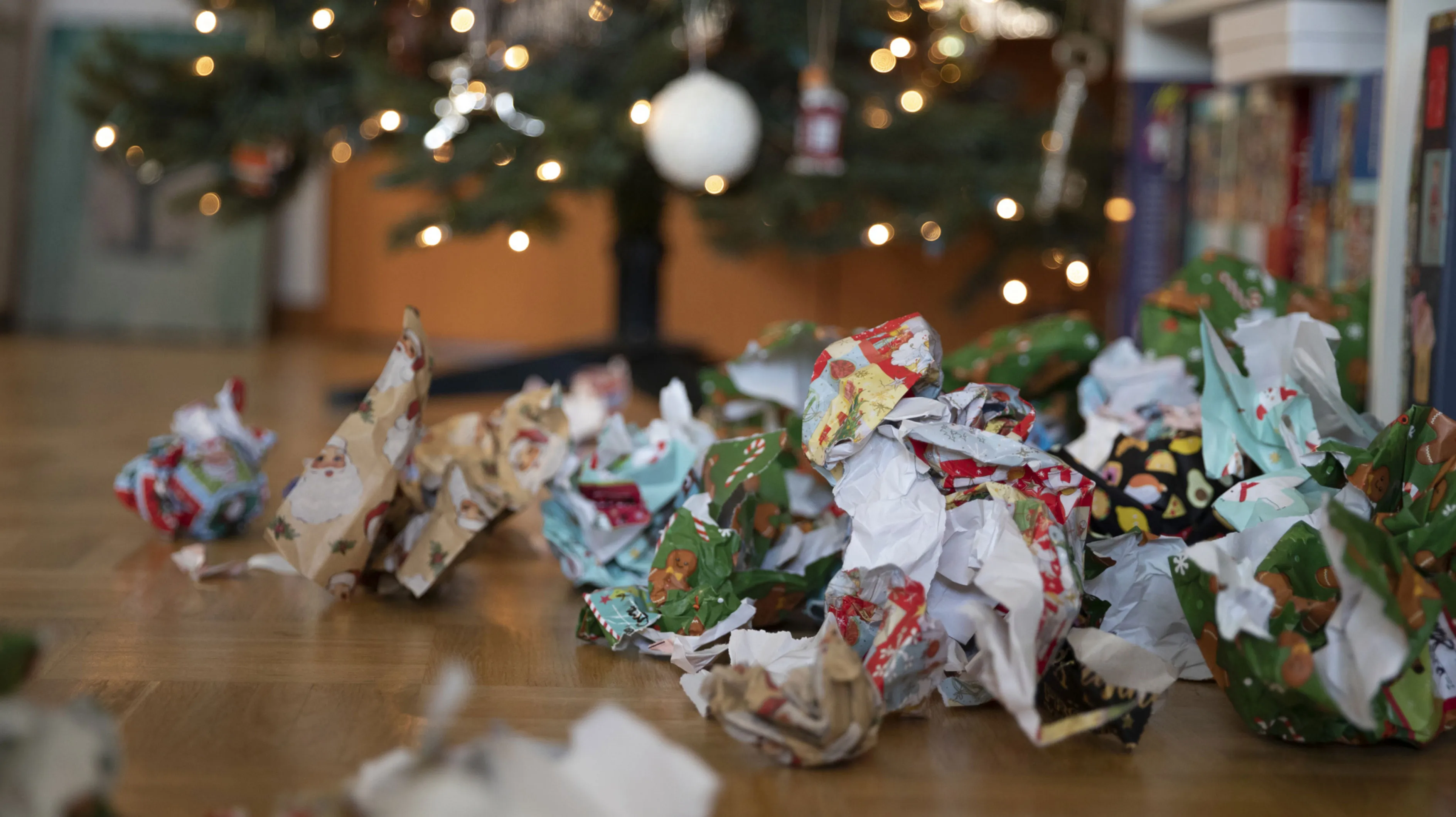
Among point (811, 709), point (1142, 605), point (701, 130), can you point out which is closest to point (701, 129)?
point (701, 130)

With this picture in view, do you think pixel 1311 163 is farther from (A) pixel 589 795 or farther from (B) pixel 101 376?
(B) pixel 101 376

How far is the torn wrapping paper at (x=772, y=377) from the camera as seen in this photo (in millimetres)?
1033

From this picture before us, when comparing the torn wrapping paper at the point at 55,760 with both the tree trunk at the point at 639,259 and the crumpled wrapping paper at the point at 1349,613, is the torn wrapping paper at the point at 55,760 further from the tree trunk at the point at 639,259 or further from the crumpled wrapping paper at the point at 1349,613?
the tree trunk at the point at 639,259

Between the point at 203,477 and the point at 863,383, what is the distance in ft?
1.84

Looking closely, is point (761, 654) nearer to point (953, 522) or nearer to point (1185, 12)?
point (953, 522)

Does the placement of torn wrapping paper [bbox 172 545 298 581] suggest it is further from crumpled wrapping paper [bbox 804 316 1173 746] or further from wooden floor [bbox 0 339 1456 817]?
crumpled wrapping paper [bbox 804 316 1173 746]

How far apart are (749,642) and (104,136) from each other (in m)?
1.31

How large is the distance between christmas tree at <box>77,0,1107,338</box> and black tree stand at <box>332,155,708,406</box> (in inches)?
1.2

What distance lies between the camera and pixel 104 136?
64.6 inches

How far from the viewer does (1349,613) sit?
61 centimetres

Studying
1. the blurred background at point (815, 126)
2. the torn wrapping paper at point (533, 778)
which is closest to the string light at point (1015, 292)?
the blurred background at point (815, 126)

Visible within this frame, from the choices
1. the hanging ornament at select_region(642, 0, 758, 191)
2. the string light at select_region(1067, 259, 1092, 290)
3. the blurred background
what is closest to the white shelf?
the blurred background

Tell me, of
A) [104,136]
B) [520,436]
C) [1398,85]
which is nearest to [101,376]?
[104,136]

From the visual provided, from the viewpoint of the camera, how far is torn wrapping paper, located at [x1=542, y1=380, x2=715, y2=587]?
0.90 metres
